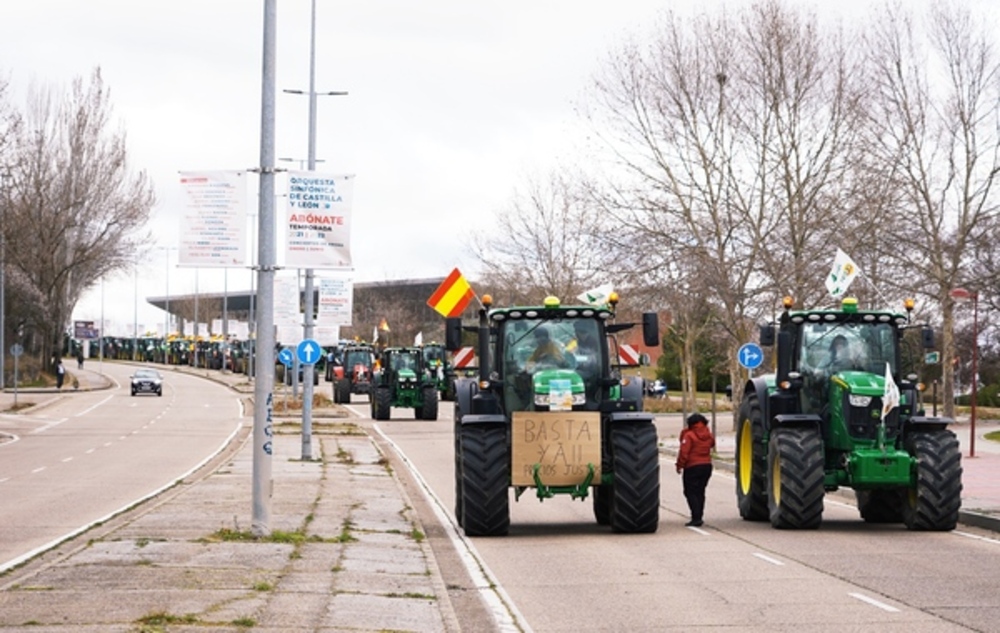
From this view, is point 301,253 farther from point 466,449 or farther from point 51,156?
point 51,156

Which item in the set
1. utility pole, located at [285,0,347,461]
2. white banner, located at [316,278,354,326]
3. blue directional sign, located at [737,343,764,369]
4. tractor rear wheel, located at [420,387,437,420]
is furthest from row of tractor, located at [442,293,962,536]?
tractor rear wheel, located at [420,387,437,420]

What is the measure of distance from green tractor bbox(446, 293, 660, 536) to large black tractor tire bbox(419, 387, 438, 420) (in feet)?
135

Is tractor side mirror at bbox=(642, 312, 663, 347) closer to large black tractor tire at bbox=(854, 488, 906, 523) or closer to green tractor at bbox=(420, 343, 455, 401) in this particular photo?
large black tractor tire at bbox=(854, 488, 906, 523)

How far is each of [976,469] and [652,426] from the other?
15588 mm

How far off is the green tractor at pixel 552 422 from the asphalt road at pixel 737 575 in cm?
50

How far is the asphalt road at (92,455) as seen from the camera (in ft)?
75.2

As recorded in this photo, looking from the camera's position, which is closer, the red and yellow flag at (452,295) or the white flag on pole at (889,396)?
the white flag on pole at (889,396)

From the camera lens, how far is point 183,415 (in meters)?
68.1

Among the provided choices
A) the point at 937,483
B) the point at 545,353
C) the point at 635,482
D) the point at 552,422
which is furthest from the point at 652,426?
the point at 937,483

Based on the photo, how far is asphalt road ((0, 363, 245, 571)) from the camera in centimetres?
2291

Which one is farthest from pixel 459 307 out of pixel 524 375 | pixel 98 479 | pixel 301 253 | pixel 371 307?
pixel 371 307

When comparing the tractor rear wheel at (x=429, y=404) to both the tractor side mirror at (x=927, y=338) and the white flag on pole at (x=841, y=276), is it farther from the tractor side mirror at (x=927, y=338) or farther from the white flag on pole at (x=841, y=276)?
the tractor side mirror at (x=927, y=338)

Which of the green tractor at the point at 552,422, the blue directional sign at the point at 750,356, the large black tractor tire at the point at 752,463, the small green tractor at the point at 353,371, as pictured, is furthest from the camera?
the small green tractor at the point at 353,371

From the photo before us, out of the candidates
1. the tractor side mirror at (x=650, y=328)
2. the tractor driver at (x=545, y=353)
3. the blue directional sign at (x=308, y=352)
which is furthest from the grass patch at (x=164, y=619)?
the blue directional sign at (x=308, y=352)
